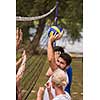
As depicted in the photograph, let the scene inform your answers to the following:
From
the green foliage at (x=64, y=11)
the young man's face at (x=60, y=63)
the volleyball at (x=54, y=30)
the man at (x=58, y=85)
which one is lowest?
the man at (x=58, y=85)

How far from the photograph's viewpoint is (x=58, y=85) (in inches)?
62.7

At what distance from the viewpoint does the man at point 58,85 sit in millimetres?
1593

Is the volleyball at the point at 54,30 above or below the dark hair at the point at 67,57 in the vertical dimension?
above

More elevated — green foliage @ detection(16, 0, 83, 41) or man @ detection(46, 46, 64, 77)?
green foliage @ detection(16, 0, 83, 41)

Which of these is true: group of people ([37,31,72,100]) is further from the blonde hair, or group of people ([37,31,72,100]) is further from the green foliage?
the green foliage

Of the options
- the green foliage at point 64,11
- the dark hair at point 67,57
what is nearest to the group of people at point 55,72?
the dark hair at point 67,57

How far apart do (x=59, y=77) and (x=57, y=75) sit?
2cm

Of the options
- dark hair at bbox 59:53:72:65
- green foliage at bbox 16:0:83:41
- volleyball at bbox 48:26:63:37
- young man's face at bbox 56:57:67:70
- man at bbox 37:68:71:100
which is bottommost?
man at bbox 37:68:71:100

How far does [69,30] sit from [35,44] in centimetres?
25

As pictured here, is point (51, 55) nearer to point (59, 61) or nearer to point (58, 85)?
point (59, 61)

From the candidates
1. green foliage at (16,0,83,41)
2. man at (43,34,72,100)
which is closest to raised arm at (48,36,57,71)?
man at (43,34,72,100)

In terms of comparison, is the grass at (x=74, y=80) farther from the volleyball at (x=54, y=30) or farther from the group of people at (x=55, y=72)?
the volleyball at (x=54, y=30)

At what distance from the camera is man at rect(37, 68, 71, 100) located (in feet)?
5.23
